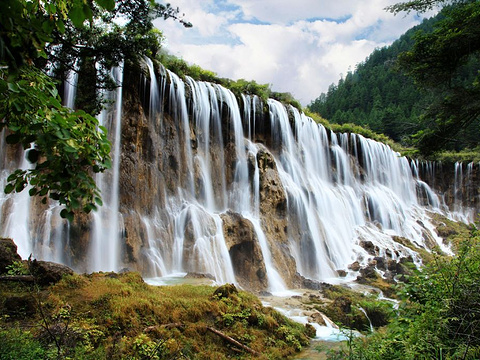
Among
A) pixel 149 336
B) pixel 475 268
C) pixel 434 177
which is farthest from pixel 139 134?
pixel 434 177

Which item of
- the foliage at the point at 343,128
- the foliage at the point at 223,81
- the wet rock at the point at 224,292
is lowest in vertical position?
the wet rock at the point at 224,292

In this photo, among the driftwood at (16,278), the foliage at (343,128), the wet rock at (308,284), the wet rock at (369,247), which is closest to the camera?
the driftwood at (16,278)

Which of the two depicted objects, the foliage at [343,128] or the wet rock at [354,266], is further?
the foliage at [343,128]

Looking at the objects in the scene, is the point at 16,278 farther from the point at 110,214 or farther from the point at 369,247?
the point at 369,247

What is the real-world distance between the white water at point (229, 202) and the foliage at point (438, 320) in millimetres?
8850

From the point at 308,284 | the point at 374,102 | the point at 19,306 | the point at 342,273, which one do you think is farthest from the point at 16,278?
the point at 374,102

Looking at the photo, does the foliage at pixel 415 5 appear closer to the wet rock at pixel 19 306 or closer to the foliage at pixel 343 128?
the wet rock at pixel 19 306

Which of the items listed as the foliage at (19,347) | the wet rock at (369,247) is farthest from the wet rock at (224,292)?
the wet rock at (369,247)

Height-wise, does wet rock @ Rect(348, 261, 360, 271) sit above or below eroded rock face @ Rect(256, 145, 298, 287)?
below

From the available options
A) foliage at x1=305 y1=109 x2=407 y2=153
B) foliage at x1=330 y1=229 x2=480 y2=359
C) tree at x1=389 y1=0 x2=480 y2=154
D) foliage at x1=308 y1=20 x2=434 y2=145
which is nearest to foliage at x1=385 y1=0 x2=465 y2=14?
tree at x1=389 y1=0 x2=480 y2=154

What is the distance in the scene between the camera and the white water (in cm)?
1159

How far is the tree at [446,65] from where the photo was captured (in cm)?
746

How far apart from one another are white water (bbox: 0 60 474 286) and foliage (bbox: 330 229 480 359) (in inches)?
348

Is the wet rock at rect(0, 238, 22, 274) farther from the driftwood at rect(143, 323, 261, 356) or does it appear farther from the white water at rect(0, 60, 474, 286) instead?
the white water at rect(0, 60, 474, 286)
